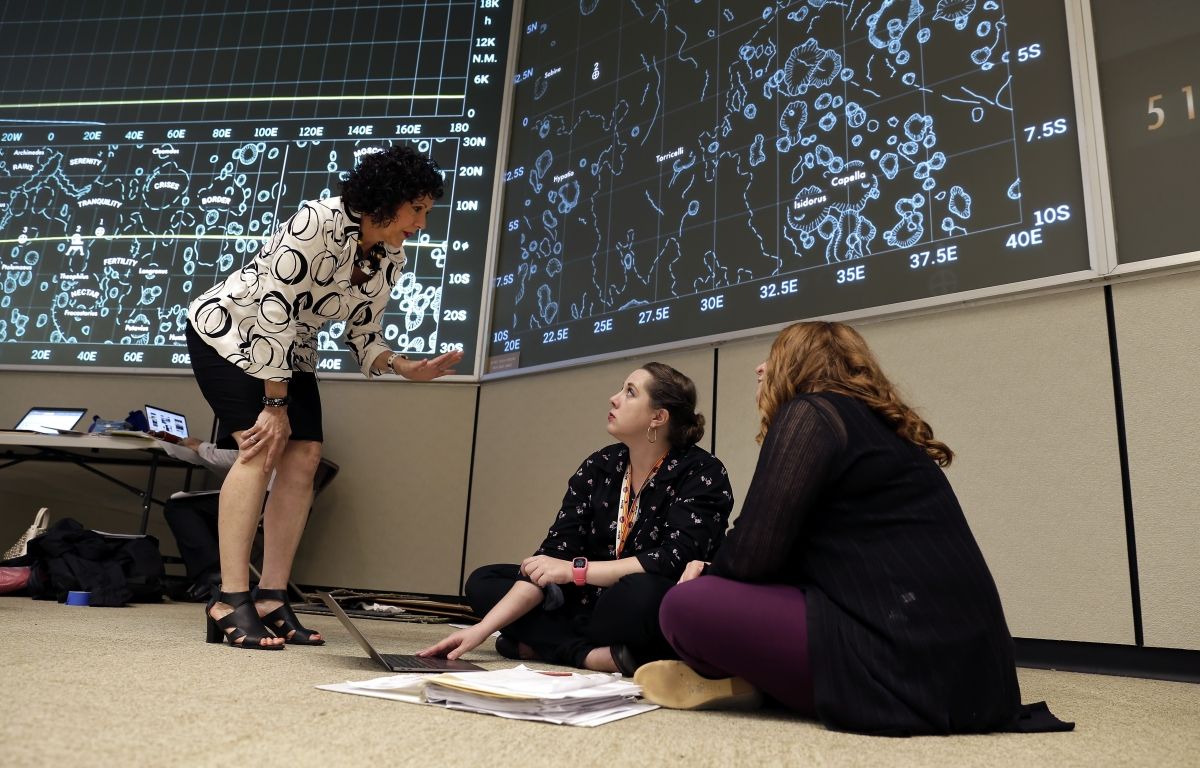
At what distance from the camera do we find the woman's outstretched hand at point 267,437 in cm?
201

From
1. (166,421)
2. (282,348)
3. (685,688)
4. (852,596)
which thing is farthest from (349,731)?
(166,421)

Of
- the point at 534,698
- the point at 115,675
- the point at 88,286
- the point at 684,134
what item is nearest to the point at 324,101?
the point at 88,286

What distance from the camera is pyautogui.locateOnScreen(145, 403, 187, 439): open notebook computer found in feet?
12.6

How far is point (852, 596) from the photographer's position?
3.99ft

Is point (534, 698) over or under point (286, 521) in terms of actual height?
under

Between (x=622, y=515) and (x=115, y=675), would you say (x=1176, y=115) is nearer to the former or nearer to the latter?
(x=622, y=515)

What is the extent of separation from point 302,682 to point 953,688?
1025 mm

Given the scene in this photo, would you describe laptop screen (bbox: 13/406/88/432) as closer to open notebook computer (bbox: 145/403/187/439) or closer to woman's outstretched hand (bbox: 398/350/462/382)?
open notebook computer (bbox: 145/403/187/439)

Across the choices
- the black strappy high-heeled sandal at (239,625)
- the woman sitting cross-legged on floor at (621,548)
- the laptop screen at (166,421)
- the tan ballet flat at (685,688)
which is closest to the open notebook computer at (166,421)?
the laptop screen at (166,421)

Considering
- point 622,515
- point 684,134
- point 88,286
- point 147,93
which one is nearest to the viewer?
point 622,515

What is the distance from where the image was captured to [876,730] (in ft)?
3.84

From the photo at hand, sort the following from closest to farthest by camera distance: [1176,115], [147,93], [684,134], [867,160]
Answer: [1176,115] < [867,160] < [684,134] < [147,93]

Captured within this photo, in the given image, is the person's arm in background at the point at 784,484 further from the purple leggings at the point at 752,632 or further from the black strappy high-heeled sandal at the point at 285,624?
the black strappy high-heeled sandal at the point at 285,624

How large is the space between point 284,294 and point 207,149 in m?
2.78
